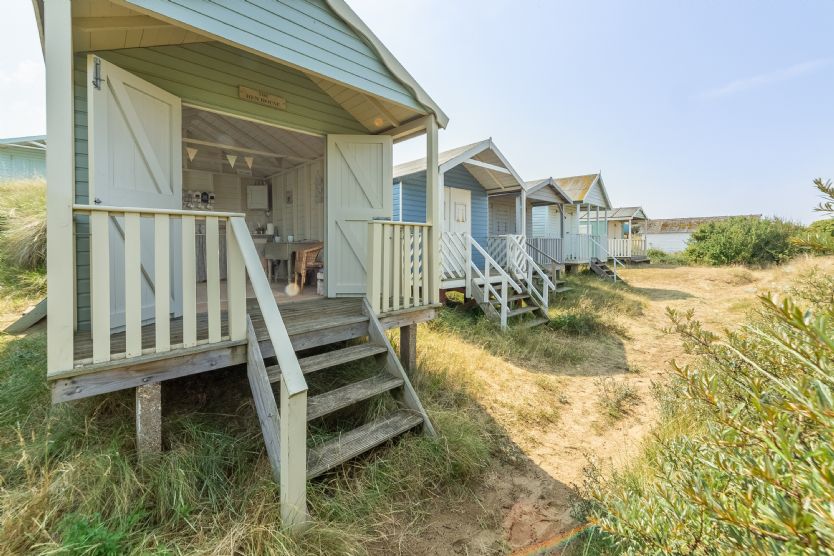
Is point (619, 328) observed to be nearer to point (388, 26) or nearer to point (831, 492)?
point (388, 26)

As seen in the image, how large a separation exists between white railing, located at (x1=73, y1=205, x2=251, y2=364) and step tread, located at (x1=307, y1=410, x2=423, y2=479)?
97cm

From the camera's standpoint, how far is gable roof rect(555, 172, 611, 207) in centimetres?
1327

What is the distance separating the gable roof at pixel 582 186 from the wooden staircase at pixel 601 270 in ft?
7.87

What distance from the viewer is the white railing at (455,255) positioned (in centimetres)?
670

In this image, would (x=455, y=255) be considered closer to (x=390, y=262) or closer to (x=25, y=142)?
(x=390, y=262)

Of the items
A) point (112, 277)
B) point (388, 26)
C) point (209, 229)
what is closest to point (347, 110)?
point (388, 26)

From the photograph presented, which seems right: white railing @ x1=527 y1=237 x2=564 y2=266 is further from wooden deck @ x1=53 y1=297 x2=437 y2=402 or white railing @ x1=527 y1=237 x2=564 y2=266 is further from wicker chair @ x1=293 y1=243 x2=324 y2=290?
wooden deck @ x1=53 y1=297 x2=437 y2=402

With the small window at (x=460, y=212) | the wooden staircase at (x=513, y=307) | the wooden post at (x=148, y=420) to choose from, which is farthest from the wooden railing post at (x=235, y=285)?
the small window at (x=460, y=212)

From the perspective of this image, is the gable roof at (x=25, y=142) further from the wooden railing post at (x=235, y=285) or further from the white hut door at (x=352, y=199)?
the wooden railing post at (x=235, y=285)

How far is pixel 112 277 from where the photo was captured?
2662mm

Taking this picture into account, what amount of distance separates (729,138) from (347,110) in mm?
10873

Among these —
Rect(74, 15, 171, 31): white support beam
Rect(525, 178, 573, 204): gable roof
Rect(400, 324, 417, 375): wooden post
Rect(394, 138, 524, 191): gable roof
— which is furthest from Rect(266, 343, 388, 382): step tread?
Rect(525, 178, 573, 204): gable roof

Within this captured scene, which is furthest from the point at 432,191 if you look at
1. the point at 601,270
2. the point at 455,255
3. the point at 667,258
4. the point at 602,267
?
the point at 667,258

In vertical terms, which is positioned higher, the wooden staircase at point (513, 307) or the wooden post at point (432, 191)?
the wooden post at point (432, 191)
